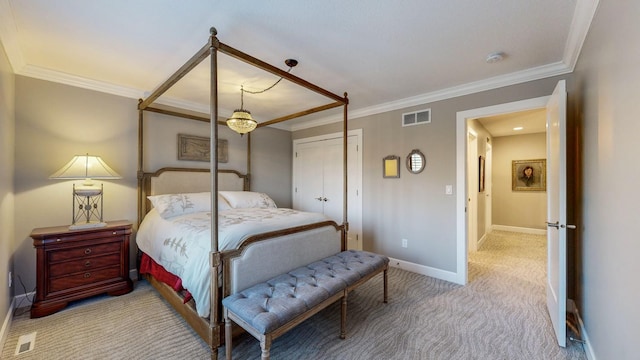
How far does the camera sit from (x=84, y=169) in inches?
103

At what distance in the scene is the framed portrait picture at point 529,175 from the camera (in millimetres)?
5742

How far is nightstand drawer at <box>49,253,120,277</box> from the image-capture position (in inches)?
93.5

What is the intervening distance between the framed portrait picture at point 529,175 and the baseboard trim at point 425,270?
14.3 ft

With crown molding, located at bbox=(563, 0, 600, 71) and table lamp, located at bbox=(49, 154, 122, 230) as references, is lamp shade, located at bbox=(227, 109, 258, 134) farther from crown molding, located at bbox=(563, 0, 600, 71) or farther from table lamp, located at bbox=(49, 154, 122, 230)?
crown molding, located at bbox=(563, 0, 600, 71)

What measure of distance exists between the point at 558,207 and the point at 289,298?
215 centimetres

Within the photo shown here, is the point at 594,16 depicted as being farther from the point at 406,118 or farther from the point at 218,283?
the point at 218,283

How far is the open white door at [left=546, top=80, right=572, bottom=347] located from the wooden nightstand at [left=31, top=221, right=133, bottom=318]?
398cm

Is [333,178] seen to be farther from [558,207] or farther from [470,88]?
[558,207]

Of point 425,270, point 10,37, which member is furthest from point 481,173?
point 10,37

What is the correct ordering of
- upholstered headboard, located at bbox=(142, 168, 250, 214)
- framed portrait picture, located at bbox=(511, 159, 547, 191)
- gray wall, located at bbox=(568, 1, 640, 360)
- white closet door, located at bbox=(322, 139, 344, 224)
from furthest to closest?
framed portrait picture, located at bbox=(511, 159, 547, 191), white closet door, located at bbox=(322, 139, 344, 224), upholstered headboard, located at bbox=(142, 168, 250, 214), gray wall, located at bbox=(568, 1, 640, 360)

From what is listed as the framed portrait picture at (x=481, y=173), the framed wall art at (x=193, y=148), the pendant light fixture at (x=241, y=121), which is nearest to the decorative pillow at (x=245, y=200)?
the framed wall art at (x=193, y=148)

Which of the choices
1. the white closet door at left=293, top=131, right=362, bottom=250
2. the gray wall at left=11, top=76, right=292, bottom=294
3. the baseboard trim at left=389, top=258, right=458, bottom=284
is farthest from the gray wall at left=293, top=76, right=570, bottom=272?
the gray wall at left=11, top=76, right=292, bottom=294

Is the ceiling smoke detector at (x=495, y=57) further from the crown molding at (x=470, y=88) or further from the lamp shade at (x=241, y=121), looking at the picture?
the lamp shade at (x=241, y=121)

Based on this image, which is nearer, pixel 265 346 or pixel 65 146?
pixel 265 346
